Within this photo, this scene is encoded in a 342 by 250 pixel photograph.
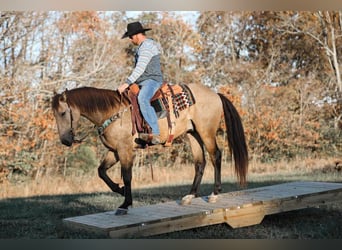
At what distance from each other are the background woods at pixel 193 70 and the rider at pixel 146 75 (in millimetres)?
3084

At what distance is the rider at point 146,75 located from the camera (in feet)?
13.8

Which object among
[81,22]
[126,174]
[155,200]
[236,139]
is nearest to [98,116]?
[126,174]

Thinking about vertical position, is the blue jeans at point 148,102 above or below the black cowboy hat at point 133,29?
below

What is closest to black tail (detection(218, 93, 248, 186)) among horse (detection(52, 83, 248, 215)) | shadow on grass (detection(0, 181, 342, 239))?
horse (detection(52, 83, 248, 215))

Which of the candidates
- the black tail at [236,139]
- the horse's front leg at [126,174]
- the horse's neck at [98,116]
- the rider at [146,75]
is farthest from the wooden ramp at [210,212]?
the horse's neck at [98,116]

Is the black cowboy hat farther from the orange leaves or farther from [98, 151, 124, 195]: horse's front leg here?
the orange leaves

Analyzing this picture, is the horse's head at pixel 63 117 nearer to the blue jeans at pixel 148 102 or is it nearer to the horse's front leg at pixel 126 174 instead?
the horse's front leg at pixel 126 174

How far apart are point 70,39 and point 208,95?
3616 millimetres

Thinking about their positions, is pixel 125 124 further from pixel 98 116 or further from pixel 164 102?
pixel 164 102

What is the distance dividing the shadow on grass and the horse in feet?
1.36

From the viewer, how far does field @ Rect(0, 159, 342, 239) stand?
14.1 feet

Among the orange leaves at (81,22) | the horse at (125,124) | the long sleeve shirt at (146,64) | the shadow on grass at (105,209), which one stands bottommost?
the shadow on grass at (105,209)

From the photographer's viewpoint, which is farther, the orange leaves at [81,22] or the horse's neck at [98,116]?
the orange leaves at [81,22]

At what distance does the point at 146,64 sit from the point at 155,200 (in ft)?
7.29
